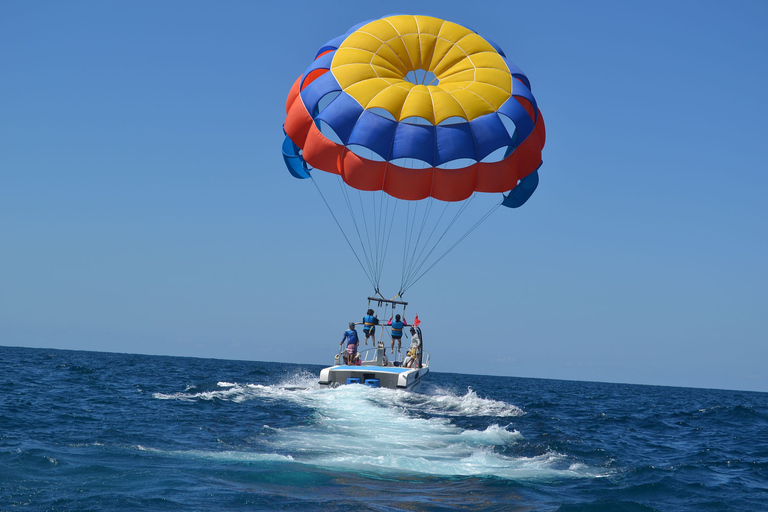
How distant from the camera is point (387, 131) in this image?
15.1 m

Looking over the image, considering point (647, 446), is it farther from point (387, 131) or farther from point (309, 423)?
point (387, 131)

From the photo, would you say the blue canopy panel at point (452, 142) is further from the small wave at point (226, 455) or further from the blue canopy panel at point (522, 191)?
the small wave at point (226, 455)

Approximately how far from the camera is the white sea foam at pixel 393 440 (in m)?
9.54

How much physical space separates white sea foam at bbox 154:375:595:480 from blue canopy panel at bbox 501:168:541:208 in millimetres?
5693

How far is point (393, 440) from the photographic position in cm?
1148

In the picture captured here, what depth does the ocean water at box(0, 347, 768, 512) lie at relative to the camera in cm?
748

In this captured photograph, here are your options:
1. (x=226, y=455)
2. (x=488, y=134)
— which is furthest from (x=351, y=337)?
(x=226, y=455)

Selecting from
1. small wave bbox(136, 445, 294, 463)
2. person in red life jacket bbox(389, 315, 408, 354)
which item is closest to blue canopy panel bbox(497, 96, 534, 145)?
person in red life jacket bbox(389, 315, 408, 354)

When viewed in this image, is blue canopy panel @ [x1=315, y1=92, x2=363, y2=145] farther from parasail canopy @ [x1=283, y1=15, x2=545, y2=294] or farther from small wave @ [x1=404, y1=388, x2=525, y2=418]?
small wave @ [x1=404, y1=388, x2=525, y2=418]

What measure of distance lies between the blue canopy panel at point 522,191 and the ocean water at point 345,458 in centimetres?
569

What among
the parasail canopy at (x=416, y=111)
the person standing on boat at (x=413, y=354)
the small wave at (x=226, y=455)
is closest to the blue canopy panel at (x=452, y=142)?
the parasail canopy at (x=416, y=111)

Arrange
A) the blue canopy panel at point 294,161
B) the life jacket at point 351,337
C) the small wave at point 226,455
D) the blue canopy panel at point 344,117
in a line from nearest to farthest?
the small wave at point 226,455 < the blue canopy panel at point 344,117 < the blue canopy panel at point 294,161 < the life jacket at point 351,337

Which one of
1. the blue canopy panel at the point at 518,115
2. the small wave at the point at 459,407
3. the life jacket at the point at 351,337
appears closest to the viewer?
the blue canopy panel at the point at 518,115

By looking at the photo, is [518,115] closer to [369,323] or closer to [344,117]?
[344,117]
